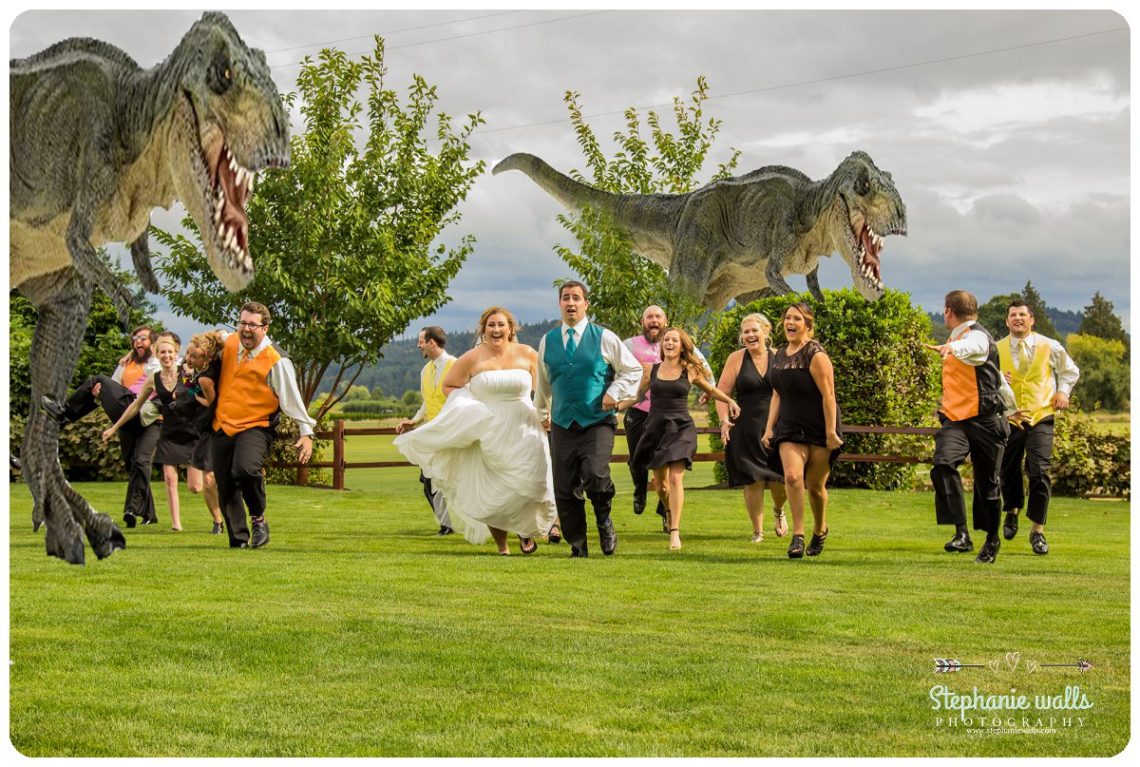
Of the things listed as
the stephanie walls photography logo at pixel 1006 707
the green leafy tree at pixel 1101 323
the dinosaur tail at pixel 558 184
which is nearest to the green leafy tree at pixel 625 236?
the dinosaur tail at pixel 558 184

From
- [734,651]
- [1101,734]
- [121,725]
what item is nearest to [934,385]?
[734,651]

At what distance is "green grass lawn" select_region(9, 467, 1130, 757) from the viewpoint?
4090 millimetres

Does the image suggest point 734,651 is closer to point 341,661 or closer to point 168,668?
point 341,661

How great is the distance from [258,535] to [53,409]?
8604 millimetres

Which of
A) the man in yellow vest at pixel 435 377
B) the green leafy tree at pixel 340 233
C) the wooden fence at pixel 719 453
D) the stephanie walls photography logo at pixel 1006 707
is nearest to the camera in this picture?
the stephanie walls photography logo at pixel 1006 707

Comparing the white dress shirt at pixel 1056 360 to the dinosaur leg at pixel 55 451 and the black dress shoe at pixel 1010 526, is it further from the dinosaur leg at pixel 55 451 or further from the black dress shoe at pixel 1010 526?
the dinosaur leg at pixel 55 451

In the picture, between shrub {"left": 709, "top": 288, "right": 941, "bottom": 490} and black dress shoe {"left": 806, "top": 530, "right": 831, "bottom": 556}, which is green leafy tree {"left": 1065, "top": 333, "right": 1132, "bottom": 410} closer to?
shrub {"left": 709, "top": 288, "right": 941, "bottom": 490}

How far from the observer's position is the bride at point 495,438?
9156 mm

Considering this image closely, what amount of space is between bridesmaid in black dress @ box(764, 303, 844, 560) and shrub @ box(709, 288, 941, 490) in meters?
7.46

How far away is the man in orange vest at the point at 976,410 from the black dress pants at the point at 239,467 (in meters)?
4.95

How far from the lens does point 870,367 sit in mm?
17016

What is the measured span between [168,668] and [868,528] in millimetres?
8807

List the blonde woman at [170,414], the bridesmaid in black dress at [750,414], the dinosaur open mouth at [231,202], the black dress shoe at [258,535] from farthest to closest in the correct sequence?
the bridesmaid in black dress at [750,414] → the black dress shoe at [258,535] → the blonde woman at [170,414] → the dinosaur open mouth at [231,202]

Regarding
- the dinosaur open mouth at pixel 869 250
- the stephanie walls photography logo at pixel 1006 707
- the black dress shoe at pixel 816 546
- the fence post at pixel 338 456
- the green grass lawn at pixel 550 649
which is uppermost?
the dinosaur open mouth at pixel 869 250
